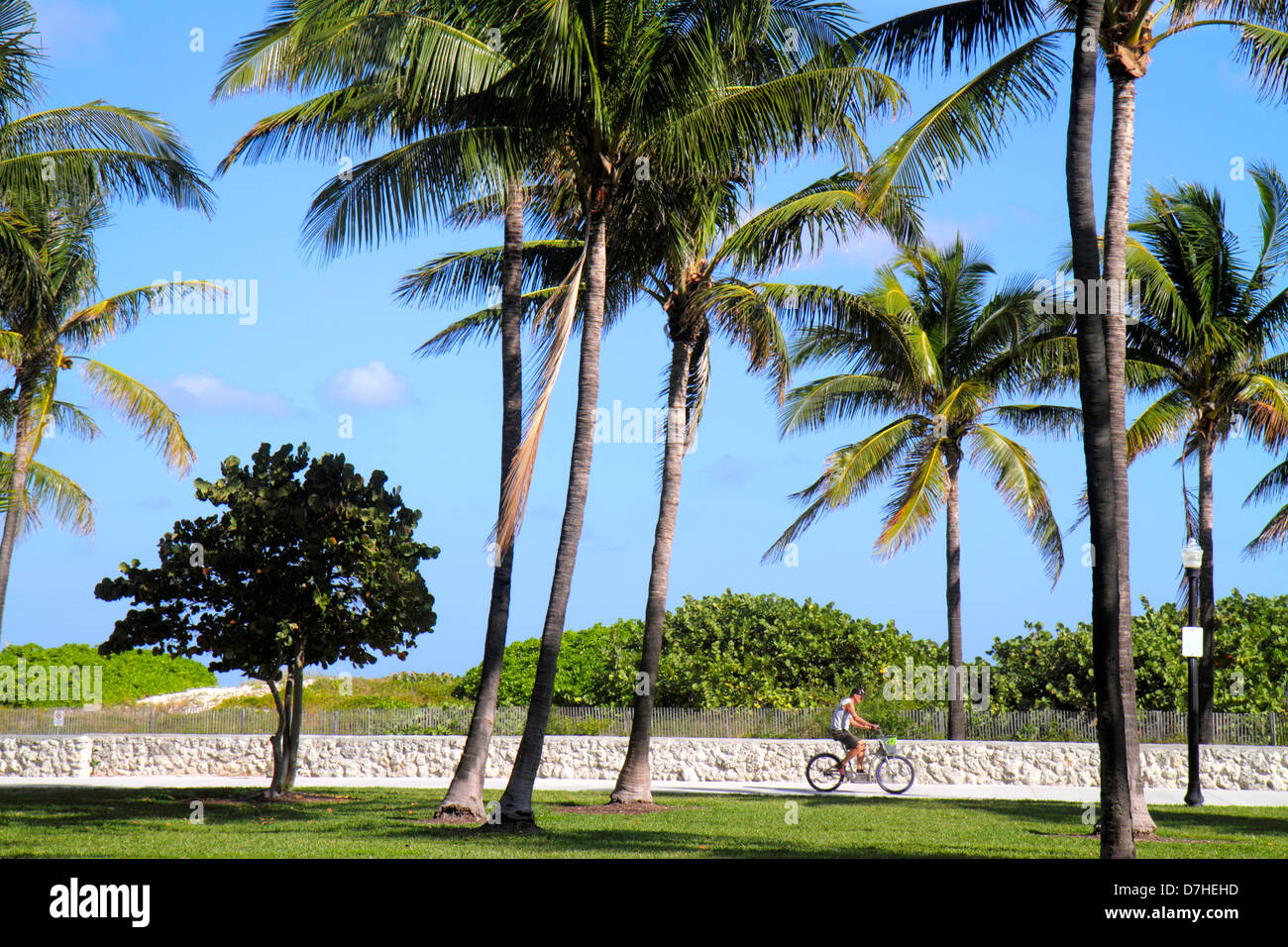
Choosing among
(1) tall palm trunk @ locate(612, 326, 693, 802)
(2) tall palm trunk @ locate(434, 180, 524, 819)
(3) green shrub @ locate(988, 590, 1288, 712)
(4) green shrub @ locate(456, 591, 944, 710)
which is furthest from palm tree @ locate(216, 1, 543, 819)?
(3) green shrub @ locate(988, 590, 1288, 712)

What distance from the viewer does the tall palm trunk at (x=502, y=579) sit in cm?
1522

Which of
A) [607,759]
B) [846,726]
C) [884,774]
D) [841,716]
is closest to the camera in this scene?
[841,716]

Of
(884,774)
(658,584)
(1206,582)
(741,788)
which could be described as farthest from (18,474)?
(1206,582)

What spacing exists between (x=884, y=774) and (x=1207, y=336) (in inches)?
393

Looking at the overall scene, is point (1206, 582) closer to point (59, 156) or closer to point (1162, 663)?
point (1162, 663)

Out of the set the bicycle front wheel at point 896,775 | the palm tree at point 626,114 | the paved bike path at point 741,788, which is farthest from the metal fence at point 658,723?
the palm tree at point 626,114

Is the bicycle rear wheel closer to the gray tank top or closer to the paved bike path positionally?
the paved bike path

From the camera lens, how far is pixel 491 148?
1413cm

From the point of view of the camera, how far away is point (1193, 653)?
61.7 ft

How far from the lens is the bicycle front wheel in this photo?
20.5 m

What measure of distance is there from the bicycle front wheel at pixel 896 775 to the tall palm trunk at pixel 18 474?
51.1ft

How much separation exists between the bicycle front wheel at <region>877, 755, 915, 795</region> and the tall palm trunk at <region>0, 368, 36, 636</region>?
51.1 ft
